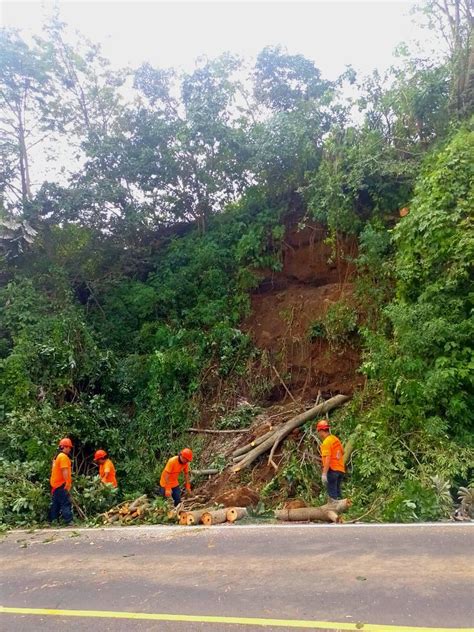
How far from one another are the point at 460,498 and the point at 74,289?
12.5m

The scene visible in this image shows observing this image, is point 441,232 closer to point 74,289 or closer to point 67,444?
point 67,444

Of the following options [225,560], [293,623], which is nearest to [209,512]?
[225,560]

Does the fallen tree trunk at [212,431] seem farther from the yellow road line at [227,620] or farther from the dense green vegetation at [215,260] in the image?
the yellow road line at [227,620]

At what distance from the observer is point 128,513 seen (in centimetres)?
874

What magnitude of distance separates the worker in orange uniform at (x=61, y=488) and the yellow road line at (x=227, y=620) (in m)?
3.83

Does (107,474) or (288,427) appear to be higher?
(288,427)

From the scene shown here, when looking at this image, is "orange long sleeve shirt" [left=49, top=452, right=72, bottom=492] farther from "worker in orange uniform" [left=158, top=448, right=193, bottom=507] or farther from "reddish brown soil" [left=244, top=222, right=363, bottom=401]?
"reddish brown soil" [left=244, top=222, right=363, bottom=401]

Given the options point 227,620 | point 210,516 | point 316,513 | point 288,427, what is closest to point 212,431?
point 288,427

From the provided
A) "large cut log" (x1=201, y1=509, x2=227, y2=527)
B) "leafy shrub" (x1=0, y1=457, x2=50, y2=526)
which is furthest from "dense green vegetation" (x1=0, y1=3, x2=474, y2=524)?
"large cut log" (x1=201, y1=509, x2=227, y2=527)

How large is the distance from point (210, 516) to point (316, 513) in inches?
60.7

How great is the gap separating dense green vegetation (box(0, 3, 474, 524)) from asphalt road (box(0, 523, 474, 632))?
164cm

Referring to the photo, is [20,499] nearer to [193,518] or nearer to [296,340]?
[193,518]

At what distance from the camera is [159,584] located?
16.5ft

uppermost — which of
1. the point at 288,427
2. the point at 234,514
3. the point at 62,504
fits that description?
the point at 288,427
